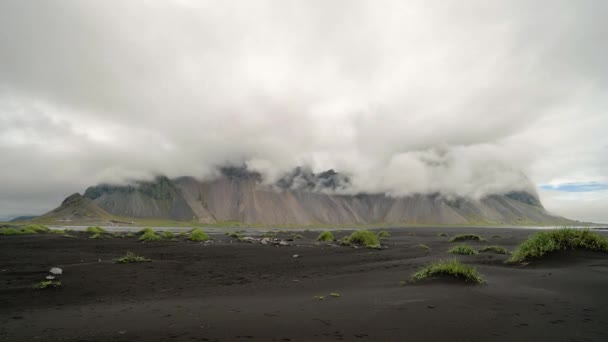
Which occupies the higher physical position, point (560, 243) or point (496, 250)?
point (560, 243)

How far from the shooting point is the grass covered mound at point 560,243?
575 inches

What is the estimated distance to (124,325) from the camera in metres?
8.06

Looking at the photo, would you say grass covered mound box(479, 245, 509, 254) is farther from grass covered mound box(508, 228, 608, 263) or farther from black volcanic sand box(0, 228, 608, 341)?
black volcanic sand box(0, 228, 608, 341)

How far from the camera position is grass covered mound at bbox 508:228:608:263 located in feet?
47.9

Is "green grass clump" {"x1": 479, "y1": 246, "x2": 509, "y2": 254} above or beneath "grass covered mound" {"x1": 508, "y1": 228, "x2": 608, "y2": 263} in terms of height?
beneath

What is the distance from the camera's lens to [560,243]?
48.9ft

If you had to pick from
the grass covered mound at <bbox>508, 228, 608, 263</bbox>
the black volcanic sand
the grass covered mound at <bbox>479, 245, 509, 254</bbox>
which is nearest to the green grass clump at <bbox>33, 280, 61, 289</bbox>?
the black volcanic sand

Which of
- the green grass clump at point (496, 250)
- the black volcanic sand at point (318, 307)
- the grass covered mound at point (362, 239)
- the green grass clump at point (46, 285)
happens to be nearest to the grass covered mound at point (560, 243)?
the black volcanic sand at point (318, 307)

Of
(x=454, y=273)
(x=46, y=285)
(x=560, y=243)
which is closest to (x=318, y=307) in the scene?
(x=454, y=273)

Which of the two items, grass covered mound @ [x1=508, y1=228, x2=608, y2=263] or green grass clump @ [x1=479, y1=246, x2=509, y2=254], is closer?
grass covered mound @ [x1=508, y1=228, x2=608, y2=263]

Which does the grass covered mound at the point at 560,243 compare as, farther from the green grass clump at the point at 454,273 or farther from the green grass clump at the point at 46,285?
the green grass clump at the point at 46,285

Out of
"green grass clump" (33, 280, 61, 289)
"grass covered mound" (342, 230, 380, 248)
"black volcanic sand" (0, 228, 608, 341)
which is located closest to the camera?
"black volcanic sand" (0, 228, 608, 341)

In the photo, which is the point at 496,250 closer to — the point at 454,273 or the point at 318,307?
the point at 454,273

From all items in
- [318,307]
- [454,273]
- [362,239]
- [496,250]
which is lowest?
[362,239]
